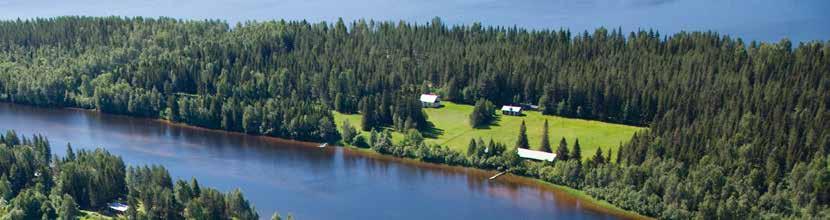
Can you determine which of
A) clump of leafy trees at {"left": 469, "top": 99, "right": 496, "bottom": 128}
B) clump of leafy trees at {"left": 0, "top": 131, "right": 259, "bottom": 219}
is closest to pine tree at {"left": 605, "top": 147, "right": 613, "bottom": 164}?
clump of leafy trees at {"left": 469, "top": 99, "right": 496, "bottom": 128}

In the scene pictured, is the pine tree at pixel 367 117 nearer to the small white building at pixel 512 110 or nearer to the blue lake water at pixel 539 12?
the small white building at pixel 512 110

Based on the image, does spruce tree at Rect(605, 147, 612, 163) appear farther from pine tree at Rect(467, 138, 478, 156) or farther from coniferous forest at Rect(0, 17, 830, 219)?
pine tree at Rect(467, 138, 478, 156)

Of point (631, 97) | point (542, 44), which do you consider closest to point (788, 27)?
point (542, 44)

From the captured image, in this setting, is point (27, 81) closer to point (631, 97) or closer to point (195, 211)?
point (195, 211)

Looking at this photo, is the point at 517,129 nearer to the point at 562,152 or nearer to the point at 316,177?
the point at 562,152

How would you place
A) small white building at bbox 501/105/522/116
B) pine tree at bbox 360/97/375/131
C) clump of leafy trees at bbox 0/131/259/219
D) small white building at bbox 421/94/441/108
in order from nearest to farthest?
1. clump of leafy trees at bbox 0/131/259/219
2. pine tree at bbox 360/97/375/131
3. small white building at bbox 501/105/522/116
4. small white building at bbox 421/94/441/108

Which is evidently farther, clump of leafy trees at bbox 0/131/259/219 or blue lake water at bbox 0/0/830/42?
blue lake water at bbox 0/0/830/42

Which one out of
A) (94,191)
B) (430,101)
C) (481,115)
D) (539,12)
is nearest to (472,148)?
(481,115)
